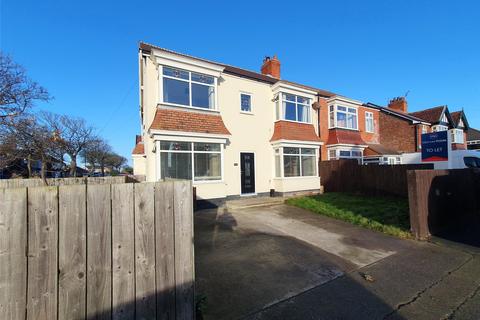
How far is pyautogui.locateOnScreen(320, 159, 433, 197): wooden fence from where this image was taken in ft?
40.8

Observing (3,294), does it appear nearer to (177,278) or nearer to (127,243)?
(127,243)

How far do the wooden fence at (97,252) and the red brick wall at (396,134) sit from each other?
24.1 metres

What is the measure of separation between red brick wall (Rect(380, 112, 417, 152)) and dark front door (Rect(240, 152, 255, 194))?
1515 cm

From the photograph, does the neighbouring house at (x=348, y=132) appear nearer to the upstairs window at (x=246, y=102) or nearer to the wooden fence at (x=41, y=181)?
the upstairs window at (x=246, y=102)

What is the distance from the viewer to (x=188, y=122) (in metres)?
11.2

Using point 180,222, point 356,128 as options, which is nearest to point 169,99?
point 180,222

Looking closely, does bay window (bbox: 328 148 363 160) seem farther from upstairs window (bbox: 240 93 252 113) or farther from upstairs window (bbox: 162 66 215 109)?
upstairs window (bbox: 162 66 215 109)

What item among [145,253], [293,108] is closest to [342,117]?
[293,108]

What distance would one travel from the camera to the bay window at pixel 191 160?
10578mm

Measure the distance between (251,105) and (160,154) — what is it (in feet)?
19.4

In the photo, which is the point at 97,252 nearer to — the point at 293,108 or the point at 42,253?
the point at 42,253

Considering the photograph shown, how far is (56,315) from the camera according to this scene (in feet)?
6.40

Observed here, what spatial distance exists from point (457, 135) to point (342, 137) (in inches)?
814

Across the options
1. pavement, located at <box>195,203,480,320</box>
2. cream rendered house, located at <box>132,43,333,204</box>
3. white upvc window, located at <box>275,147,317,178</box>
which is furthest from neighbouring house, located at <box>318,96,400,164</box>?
pavement, located at <box>195,203,480,320</box>
